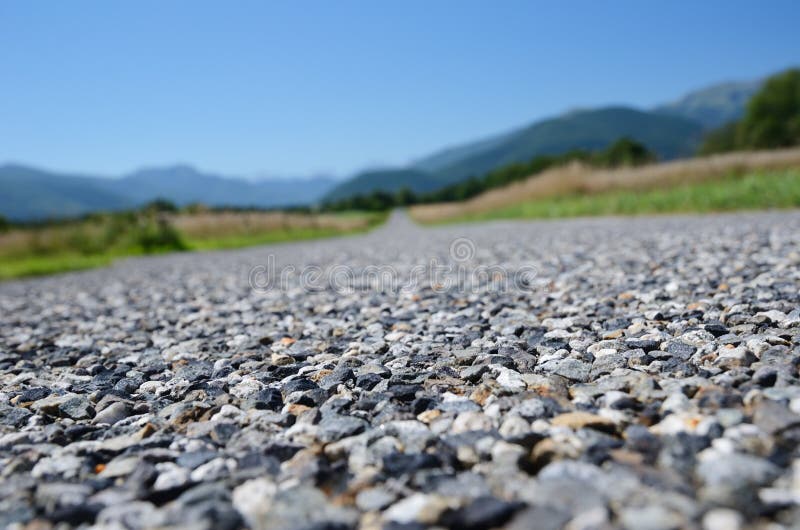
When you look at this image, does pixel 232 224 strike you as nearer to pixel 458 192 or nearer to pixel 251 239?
pixel 251 239

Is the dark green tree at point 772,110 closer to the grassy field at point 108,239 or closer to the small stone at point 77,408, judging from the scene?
the grassy field at point 108,239

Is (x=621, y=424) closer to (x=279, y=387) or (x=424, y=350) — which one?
(x=424, y=350)

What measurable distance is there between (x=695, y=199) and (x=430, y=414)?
1612cm

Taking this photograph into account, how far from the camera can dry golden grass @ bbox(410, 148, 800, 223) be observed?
1823cm

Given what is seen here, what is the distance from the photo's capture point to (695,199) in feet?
50.9

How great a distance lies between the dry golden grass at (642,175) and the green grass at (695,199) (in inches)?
16.7

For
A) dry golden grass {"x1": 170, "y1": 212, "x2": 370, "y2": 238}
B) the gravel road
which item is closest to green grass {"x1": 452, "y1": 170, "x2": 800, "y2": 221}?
the gravel road

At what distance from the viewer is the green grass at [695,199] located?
13422 millimetres

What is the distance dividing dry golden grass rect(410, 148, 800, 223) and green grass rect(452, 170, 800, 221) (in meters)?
0.42

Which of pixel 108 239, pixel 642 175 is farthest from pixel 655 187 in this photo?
pixel 108 239

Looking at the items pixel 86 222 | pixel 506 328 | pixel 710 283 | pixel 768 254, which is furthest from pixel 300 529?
pixel 86 222

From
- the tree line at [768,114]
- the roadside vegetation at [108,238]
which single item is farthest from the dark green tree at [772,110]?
the roadside vegetation at [108,238]

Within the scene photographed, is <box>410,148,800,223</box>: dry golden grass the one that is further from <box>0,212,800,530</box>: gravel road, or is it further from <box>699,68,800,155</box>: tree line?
<box>699,68,800,155</box>: tree line

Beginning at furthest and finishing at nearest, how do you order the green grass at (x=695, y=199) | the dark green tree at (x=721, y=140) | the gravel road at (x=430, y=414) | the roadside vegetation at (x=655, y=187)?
the dark green tree at (x=721, y=140), the roadside vegetation at (x=655, y=187), the green grass at (x=695, y=199), the gravel road at (x=430, y=414)
